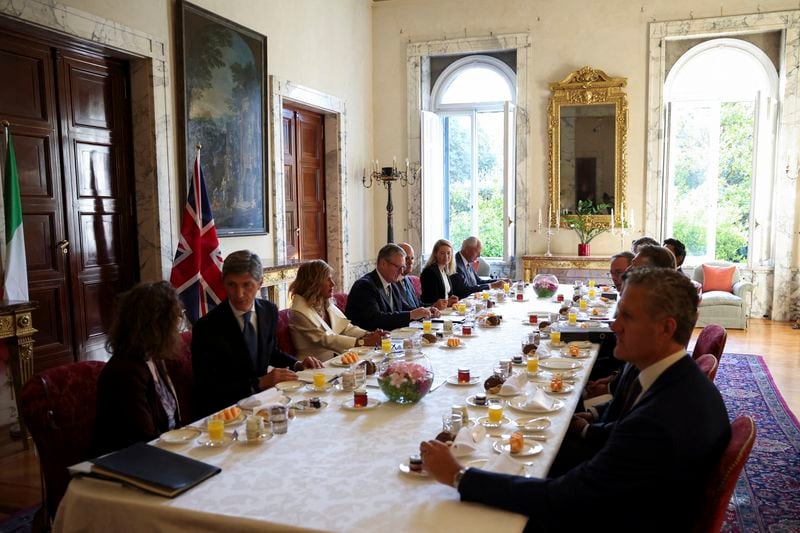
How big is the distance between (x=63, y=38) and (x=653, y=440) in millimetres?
4658

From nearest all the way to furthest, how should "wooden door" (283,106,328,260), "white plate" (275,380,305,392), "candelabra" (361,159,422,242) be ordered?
"white plate" (275,380,305,392)
"wooden door" (283,106,328,260)
"candelabra" (361,159,422,242)

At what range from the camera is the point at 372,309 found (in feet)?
15.6

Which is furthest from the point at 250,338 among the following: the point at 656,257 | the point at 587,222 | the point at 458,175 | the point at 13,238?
the point at 458,175

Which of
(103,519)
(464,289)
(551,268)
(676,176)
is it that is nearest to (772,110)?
(676,176)

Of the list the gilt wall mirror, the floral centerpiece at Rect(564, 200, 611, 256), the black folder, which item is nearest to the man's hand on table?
the black folder

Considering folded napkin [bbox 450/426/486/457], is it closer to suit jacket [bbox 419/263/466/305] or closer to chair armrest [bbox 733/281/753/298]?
suit jacket [bbox 419/263/466/305]

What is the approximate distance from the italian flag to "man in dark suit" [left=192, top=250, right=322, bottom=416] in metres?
1.71

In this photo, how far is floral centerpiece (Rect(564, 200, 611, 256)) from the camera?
9.14 meters

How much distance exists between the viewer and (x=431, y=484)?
1.88m

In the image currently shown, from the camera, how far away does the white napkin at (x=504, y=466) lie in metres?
1.92

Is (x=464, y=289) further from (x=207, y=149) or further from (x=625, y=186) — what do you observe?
(x=625, y=186)

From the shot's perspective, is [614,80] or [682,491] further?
[614,80]

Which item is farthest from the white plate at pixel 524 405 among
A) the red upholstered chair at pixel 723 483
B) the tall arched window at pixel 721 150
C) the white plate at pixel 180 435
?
the tall arched window at pixel 721 150

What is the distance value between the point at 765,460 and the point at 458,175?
6.74m
